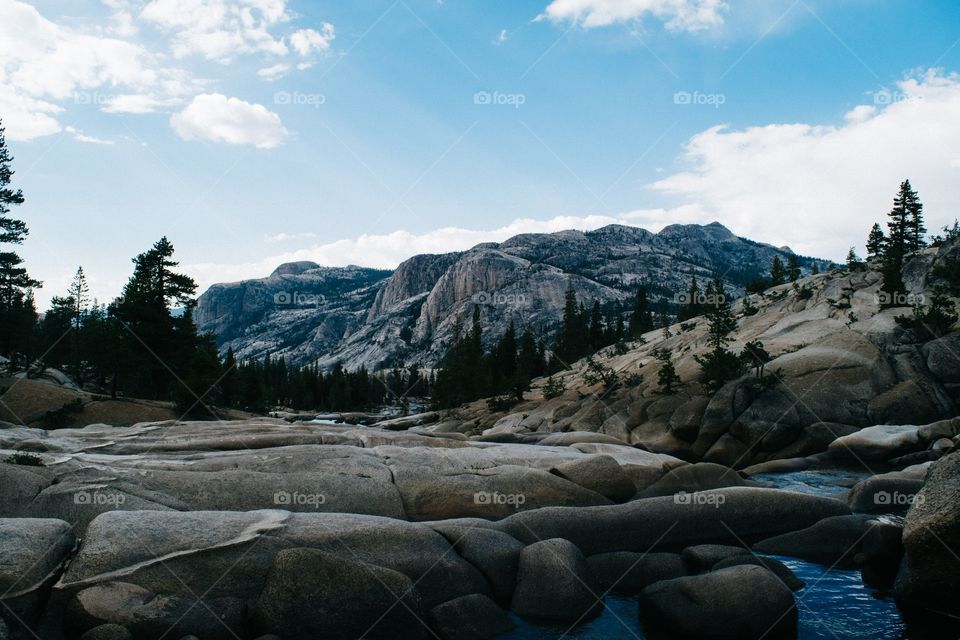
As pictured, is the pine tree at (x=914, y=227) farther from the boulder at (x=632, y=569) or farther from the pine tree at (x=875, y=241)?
the boulder at (x=632, y=569)

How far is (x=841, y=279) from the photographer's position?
6681 centimetres

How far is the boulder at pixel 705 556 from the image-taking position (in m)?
15.3

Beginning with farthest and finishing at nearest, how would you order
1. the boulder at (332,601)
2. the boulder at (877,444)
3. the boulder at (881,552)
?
1. the boulder at (877,444)
2. the boulder at (881,552)
3. the boulder at (332,601)

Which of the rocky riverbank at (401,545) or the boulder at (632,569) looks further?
the boulder at (632,569)

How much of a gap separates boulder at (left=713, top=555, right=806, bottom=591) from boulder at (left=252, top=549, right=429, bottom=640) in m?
8.04

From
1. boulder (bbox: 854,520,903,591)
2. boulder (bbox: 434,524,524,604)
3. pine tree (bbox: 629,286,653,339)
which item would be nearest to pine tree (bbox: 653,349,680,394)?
boulder (bbox: 854,520,903,591)

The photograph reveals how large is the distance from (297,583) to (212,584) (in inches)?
74.8

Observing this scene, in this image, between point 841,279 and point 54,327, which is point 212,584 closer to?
point 841,279

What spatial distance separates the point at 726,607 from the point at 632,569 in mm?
3179

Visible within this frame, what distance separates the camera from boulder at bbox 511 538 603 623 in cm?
1365

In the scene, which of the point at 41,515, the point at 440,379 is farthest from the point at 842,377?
the point at 440,379

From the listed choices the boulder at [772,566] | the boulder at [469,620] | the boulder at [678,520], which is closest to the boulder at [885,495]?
the boulder at [678,520]

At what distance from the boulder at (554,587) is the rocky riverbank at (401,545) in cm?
4

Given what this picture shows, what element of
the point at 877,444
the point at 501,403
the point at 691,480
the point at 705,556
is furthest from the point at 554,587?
the point at 501,403
